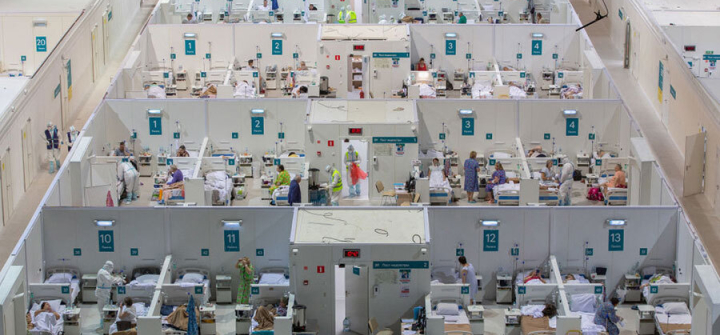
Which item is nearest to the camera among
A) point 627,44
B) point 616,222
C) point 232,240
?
point 616,222

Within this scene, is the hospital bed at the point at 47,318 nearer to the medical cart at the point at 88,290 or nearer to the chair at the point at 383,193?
the medical cart at the point at 88,290

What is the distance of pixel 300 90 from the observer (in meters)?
39.6

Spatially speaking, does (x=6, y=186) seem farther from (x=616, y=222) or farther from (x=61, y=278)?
(x=616, y=222)

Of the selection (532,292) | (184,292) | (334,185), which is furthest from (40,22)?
(532,292)

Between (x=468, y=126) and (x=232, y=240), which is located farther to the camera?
(x=468, y=126)

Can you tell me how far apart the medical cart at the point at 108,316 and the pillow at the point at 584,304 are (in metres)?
8.91

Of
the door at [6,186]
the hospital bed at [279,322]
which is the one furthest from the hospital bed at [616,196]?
the door at [6,186]

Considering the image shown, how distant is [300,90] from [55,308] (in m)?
14.2

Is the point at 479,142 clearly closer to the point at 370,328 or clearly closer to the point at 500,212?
the point at 500,212

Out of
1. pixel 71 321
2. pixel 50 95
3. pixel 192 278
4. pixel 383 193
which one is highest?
pixel 50 95

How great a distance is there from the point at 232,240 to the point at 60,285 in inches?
140

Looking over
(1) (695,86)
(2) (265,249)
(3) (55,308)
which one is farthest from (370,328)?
(1) (695,86)

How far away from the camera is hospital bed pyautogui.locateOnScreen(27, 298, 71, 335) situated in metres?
26.1

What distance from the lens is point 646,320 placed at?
1038 inches
